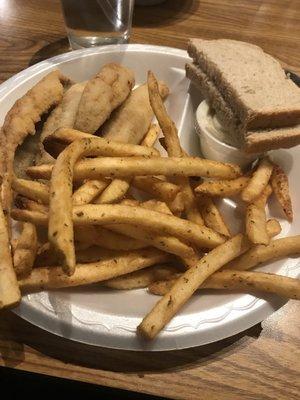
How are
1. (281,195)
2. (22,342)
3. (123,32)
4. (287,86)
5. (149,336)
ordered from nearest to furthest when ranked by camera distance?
(149,336), (22,342), (281,195), (287,86), (123,32)

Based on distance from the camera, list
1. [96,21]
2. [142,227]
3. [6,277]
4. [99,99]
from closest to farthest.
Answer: [6,277] → [142,227] → [99,99] → [96,21]

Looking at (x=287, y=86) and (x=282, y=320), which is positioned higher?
(x=287, y=86)

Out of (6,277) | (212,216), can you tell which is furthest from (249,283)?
(6,277)

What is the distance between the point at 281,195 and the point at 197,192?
0.86 ft

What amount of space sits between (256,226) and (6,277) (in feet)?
1.79

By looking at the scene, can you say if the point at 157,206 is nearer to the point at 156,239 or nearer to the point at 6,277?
the point at 156,239

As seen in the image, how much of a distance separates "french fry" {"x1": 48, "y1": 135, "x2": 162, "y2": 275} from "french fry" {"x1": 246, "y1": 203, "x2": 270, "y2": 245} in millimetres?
280

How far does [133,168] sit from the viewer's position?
1015mm

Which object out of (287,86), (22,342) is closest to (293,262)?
(287,86)

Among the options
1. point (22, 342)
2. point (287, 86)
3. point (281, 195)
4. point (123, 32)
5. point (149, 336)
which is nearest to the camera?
point (149, 336)

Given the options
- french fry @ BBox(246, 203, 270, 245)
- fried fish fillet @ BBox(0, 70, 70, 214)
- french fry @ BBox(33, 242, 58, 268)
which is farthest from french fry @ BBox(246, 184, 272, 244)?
fried fish fillet @ BBox(0, 70, 70, 214)

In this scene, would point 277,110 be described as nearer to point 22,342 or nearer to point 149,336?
point 149,336

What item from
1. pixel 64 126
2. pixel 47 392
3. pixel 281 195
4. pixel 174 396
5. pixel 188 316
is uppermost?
pixel 64 126

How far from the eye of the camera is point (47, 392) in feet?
4.53
